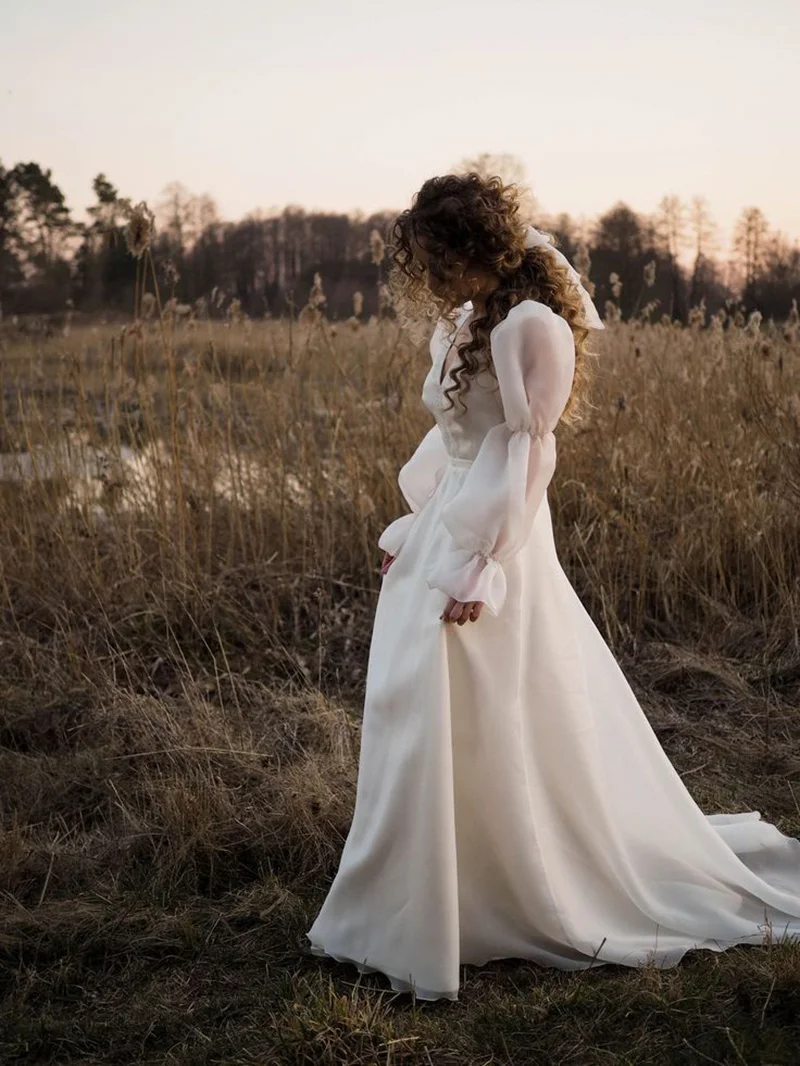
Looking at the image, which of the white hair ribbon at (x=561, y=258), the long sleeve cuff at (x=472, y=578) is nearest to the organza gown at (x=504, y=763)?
the long sleeve cuff at (x=472, y=578)

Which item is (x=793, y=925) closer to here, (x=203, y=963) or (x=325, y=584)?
(x=203, y=963)

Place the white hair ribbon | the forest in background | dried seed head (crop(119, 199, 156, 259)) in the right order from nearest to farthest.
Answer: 1. the white hair ribbon
2. dried seed head (crop(119, 199, 156, 259))
3. the forest in background

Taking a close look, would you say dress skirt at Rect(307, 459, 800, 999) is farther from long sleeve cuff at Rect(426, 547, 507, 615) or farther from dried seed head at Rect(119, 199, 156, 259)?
dried seed head at Rect(119, 199, 156, 259)

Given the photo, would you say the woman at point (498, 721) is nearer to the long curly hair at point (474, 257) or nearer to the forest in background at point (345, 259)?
the long curly hair at point (474, 257)

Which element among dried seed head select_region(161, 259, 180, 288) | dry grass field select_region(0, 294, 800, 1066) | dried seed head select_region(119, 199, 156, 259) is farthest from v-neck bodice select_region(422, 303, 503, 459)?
dried seed head select_region(161, 259, 180, 288)

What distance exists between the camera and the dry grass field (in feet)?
6.40

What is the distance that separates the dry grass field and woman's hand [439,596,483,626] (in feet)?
2.25

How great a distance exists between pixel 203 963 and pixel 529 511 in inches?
45.5

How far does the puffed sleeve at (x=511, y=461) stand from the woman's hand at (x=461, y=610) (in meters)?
0.02

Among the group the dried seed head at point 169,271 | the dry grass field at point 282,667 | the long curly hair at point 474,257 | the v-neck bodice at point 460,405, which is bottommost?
the dry grass field at point 282,667

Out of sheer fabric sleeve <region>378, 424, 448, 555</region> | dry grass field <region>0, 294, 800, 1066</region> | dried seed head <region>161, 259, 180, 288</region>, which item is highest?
dried seed head <region>161, 259, 180, 288</region>

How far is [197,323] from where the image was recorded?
14.5 feet

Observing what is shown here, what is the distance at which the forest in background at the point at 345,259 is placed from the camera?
526 centimetres

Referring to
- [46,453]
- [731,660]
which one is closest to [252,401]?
[46,453]
